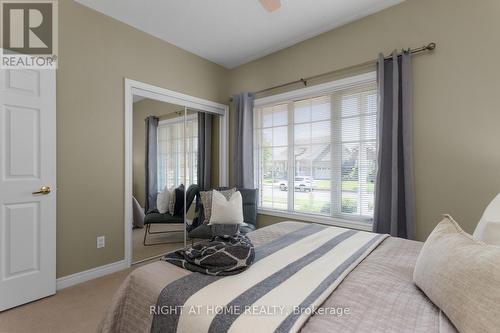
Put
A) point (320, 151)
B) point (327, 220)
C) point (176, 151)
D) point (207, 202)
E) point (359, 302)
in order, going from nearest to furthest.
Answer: point (359, 302), point (327, 220), point (320, 151), point (207, 202), point (176, 151)

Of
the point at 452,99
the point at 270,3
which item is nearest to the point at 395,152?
the point at 452,99

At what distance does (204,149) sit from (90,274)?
7.05ft

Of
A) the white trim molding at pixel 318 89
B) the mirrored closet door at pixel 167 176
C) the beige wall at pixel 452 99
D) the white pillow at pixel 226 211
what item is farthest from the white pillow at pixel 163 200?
the beige wall at pixel 452 99

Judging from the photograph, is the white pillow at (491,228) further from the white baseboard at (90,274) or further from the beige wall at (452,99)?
the white baseboard at (90,274)

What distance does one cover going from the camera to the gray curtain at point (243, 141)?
12.0 feet

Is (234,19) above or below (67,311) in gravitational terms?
above

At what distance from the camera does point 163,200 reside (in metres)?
3.26

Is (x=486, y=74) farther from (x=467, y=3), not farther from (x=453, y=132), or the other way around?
(x=467, y=3)

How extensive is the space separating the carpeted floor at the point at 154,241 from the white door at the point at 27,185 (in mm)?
859

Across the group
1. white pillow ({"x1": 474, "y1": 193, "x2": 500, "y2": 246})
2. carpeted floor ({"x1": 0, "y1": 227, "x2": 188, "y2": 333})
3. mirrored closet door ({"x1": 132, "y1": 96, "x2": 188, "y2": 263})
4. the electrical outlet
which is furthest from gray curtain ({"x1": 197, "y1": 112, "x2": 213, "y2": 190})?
white pillow ({"x1": 474, "y1": 193, "x2": 500, "y2": 246})

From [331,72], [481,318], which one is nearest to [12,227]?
[481,318]

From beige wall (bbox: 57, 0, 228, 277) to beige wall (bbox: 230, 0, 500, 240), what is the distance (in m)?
2.85

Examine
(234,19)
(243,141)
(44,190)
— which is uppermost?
(234,19)

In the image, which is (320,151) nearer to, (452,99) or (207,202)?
(452,99)
